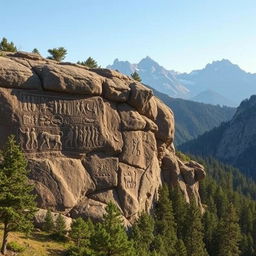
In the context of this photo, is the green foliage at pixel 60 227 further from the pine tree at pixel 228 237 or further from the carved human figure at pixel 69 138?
the pine tree at pixel 228 237

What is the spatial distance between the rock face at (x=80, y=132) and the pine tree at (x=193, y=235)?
6.13m

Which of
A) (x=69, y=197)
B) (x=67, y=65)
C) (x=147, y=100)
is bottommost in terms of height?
(x=69, y=197)

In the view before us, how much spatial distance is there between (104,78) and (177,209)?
2185 cm

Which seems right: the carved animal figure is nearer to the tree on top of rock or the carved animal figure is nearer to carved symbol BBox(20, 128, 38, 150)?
carved symbol BBox(20, 128, 38, 150)

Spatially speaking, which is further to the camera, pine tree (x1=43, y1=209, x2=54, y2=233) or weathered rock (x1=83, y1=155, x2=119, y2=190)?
weathered rock (x1=83, y1=155, x2=119, y2=190)

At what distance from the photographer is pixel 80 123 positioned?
4984 cm

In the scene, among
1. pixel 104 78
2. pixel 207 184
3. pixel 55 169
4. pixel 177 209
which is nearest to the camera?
pixel 55 169

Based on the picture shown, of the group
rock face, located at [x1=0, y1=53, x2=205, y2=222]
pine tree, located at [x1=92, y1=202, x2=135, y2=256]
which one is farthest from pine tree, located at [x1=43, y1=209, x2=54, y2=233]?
pine tree, located at [x1=92, y1=202, x2=135, y2=256]

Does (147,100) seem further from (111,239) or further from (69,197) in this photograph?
(111,239)

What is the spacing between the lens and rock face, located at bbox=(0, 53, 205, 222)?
154 feet

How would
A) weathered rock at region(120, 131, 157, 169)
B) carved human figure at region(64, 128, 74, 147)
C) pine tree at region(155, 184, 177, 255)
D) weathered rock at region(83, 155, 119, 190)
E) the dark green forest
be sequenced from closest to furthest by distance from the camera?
the dark green forest, carved human figure at region(64, 128, 74, 147), weathered rock at region(83, 155, 119, 190), pine tree at region(155, 184, 177, 255), weathered rock at region(120, 131, 157, 169)

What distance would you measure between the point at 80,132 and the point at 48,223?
11307 millimetres

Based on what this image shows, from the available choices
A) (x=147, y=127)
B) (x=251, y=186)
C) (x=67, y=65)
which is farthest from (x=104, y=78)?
(x=251, y=186)

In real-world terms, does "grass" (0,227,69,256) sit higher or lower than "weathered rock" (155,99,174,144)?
lower
